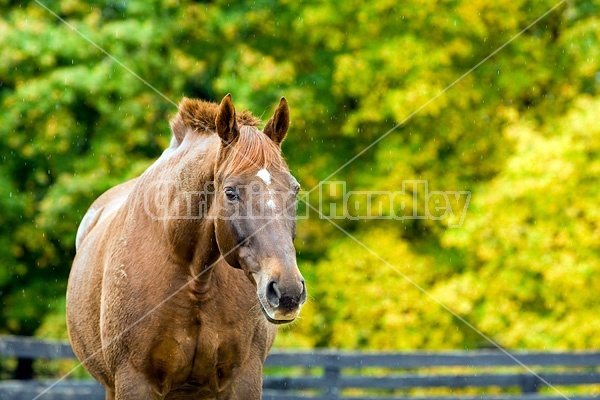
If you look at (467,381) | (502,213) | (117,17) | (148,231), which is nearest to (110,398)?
(148,231)

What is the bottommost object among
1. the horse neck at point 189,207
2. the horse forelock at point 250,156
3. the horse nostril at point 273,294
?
the horse nostril at point 273,294

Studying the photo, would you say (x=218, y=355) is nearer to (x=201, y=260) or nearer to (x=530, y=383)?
(x=201, y=260)

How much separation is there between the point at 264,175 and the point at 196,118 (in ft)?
3.01

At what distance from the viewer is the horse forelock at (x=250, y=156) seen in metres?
3.94

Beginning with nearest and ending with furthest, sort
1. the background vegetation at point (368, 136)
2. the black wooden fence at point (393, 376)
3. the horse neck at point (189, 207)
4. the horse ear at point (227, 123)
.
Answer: the horse ear at point (227, 123), the horse neck at point (189, 207), the black wooden fence at point (393, 376), the background vegetation at point (368, 136)

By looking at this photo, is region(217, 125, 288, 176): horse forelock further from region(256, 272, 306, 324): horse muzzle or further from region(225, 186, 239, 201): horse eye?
region(256, 272, 306, 324): horse muzzle

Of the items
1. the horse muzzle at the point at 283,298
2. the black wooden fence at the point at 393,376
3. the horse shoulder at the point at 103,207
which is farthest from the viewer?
the black wooden fence at the point at 393,376

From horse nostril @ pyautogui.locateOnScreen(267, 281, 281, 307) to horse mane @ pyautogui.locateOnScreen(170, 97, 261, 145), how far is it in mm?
1068

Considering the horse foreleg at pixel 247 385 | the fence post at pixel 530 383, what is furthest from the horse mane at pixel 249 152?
the fence post at pixel 530 383

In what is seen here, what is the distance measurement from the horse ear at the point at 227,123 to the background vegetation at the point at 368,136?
8.40 m

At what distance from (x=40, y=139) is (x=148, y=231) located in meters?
9.32

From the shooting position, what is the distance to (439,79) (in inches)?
561

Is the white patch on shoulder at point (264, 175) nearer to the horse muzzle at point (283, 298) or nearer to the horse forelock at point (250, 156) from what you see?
the horse forelock at point (250, 156)

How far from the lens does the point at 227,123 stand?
4102 mm
